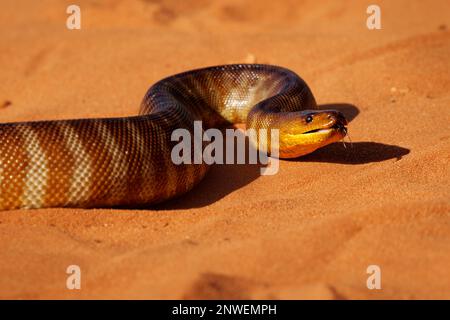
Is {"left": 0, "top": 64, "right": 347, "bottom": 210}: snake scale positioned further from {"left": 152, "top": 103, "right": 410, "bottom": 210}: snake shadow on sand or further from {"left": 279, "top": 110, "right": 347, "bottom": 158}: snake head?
{"left": 152, "top": 103, "right": 410, "bottom": 210}: snake shadow on sand

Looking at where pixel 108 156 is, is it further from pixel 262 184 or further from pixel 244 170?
pixel 244 170

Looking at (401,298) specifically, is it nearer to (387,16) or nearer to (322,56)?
(322,56)

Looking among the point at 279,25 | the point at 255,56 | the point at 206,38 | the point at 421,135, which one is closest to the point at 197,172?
the point at 421,135

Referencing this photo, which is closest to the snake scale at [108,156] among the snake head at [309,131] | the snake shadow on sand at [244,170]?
the snake head at [309,131]

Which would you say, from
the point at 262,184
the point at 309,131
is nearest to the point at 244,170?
the point at 262,184

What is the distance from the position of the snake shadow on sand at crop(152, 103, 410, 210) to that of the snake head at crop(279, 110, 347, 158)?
25 cm

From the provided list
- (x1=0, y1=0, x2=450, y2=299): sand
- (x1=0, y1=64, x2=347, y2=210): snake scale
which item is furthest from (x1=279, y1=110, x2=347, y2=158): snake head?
(x1=0, y1=0, x2=450, y2=299): sand

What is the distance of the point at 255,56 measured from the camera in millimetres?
11219

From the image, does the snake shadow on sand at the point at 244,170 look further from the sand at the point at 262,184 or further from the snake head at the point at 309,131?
the snake head at the point at 309,131

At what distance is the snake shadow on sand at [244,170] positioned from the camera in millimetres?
6695

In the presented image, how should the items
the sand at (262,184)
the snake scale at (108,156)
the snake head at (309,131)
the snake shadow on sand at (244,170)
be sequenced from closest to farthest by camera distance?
1. the sand at (262,184)
2. the snake scale at (108,156)
3. the snake shadow on sand at (244,170)
4. the snake head at (309,131)

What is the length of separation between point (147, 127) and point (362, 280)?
272 centimetres

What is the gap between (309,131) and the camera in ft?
23.3

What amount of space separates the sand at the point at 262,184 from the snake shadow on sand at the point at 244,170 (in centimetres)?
3
